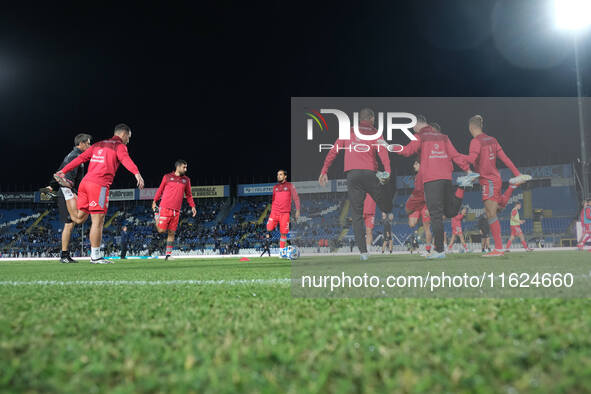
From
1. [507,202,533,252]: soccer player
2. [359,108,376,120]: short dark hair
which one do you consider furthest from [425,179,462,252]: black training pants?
[507,202,533,252]: soccer player

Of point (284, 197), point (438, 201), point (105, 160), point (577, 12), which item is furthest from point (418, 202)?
point (577, 12)

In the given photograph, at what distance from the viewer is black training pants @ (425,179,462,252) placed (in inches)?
254

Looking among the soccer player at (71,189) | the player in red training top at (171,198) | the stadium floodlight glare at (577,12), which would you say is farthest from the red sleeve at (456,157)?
the stadium floodlight glare at (577,12)

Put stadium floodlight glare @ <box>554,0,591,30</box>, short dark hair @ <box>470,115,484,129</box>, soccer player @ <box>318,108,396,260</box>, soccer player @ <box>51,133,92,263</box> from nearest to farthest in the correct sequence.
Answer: soccer player @ <box>318,108,396,260</box> < short dark hair @ <box>470,115,484,129</box> < soccer player @ <box>51,133,92,263</box> < stadium floodlight glare @ <box>554,0,591,30</box>

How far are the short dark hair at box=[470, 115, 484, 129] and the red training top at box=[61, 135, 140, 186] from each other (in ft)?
17.6

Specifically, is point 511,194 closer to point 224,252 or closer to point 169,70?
point 224,252

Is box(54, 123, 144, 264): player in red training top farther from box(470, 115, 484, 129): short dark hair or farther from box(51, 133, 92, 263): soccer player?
box(470, 115, 484, 129): short dark hair

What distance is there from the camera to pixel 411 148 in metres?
6.50

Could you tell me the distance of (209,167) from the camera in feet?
119

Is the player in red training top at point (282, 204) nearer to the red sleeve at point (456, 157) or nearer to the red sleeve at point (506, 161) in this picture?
the red sleeve at point (456, 157)

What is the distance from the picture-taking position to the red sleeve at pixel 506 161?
628cm

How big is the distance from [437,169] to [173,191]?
6090 mm

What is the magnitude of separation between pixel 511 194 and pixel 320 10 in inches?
783

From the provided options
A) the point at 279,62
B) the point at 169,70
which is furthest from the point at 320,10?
the point at 169,70
